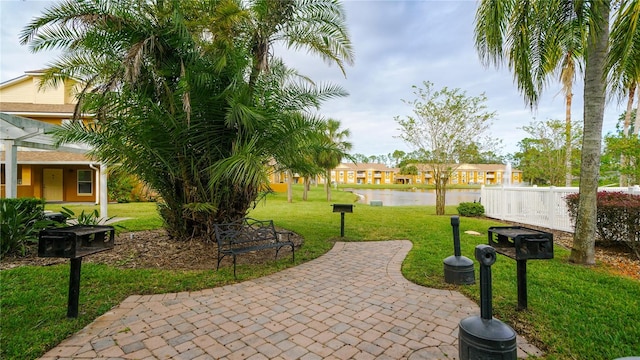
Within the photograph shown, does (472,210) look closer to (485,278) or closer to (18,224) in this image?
(485,278)

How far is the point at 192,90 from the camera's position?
501cm

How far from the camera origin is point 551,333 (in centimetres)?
289

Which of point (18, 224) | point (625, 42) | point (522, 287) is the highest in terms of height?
point (625, 42)

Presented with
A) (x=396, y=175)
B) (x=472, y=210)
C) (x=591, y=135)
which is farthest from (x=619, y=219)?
(x=396, y=175)

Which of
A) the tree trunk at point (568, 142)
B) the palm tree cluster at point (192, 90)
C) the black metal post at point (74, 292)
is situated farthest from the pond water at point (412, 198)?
the black metal post at point (74, 292)

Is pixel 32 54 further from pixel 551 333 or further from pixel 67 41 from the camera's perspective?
pixel 551 333

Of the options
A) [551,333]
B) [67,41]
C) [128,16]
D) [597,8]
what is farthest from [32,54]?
[597,8]

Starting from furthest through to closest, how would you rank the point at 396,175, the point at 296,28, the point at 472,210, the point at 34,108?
the point at 396,175
the point at 34,108
the point at 472,210
the point at 296,28

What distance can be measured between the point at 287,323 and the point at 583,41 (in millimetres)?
6740

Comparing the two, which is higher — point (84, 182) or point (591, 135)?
point (591, 135)

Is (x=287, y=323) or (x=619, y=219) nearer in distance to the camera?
(x=287, y=323)

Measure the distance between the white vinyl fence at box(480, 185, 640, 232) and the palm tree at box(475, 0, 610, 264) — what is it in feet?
9.31

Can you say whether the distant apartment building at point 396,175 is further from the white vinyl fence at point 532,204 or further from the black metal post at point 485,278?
the black metal post at point 485,278

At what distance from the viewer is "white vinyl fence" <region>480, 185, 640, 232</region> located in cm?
838
